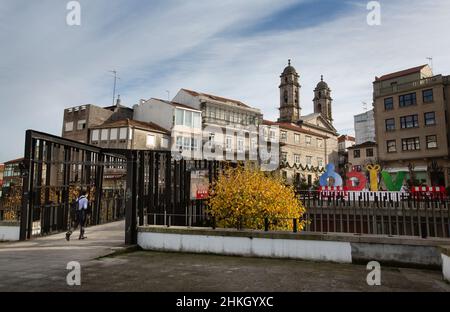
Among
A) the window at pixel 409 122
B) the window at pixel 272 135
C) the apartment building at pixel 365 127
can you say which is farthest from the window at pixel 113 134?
the apartment building at pixel 365 127

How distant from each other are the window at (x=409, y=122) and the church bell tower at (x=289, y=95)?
1104 inches

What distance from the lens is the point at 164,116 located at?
42656 mm

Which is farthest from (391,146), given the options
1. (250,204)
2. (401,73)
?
(250,204)

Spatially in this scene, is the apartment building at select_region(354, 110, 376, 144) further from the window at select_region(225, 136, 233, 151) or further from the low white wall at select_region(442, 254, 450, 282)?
the low white wall at select_region(442, 254, 450, 282)

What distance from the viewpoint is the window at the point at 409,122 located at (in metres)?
39.8

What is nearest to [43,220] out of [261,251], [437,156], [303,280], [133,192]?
[133,192]

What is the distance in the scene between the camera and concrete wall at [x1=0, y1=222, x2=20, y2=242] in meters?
11.4

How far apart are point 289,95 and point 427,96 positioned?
33325 mm

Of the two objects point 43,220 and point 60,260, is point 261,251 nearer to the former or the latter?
point 60,260

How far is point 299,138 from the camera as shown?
59.4 m

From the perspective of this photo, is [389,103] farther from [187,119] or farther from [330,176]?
[187,119]

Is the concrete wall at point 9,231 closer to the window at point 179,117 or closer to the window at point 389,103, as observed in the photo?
the window at point 179,117

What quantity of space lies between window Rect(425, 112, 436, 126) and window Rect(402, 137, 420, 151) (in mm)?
2182

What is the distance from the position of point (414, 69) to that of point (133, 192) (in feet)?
146
